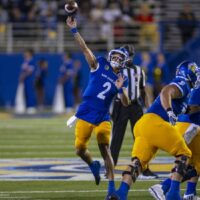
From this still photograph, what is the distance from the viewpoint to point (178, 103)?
10.4m

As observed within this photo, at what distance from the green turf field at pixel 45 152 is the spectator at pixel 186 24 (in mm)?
5293

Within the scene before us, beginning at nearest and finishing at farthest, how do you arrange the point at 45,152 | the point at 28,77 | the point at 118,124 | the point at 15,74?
the point at 118,124, the point at 45,152, the point at 28,77, the point at 15,74

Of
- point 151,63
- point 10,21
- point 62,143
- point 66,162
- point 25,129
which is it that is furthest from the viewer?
point 10,21

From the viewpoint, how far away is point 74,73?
2930 cm

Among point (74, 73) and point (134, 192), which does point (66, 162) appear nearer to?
point (134, 192)

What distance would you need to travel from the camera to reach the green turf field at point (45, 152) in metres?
11.1

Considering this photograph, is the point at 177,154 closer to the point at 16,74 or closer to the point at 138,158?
the point at 138,158

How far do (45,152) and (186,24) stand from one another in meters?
13.5

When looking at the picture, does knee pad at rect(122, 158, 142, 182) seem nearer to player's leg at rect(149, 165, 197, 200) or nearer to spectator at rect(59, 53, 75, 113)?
player's leg at rect(149, 165, 197, 200)

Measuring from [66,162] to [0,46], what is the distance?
15969mm

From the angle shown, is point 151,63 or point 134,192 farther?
point 151,63

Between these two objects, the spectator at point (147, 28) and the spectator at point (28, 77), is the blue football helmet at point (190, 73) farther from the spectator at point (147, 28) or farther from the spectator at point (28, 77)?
the spectator at point (147, 28)

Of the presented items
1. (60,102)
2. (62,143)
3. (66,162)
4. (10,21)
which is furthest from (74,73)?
(66,162)

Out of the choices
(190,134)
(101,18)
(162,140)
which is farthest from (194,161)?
(101,18)
